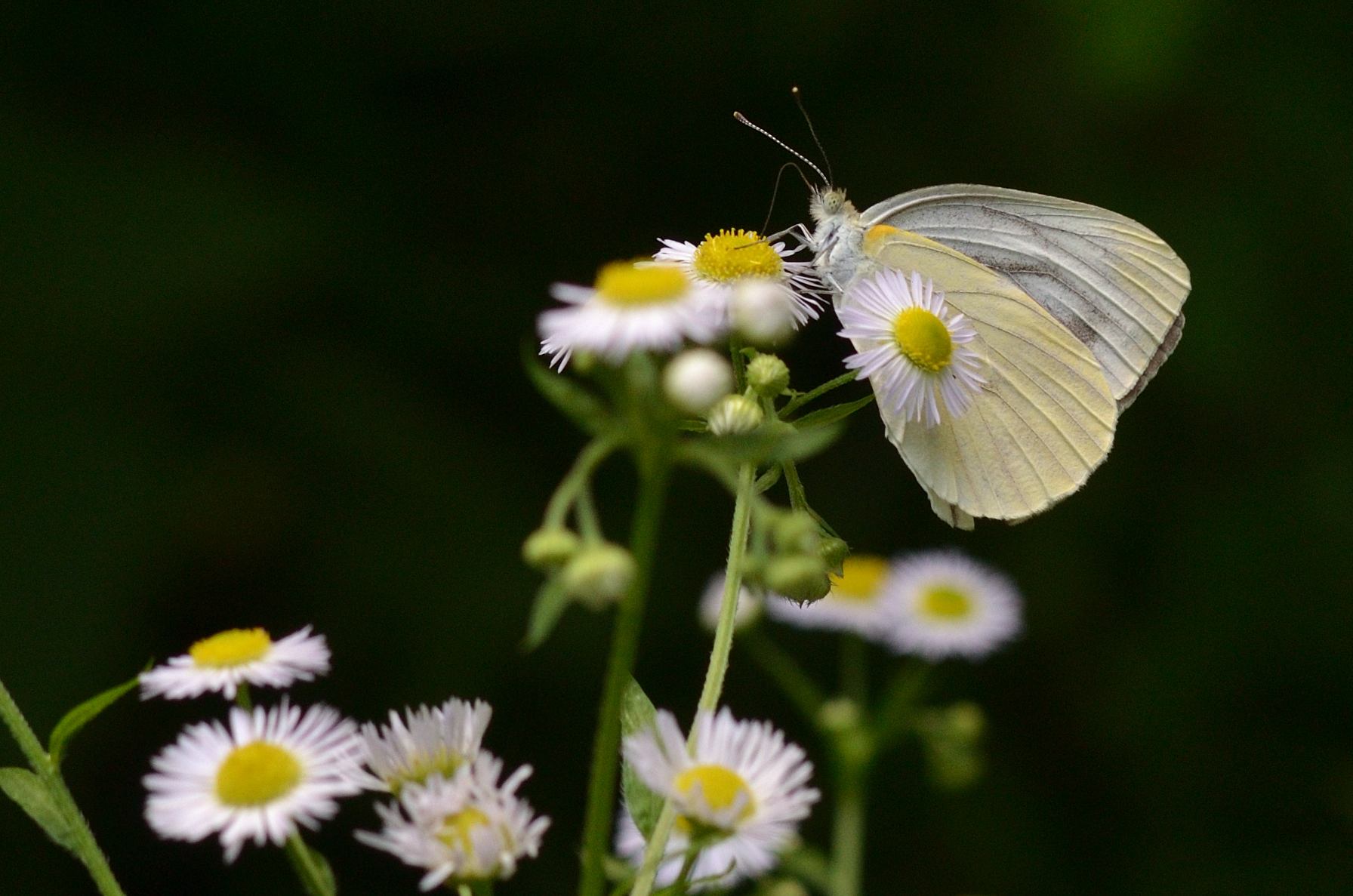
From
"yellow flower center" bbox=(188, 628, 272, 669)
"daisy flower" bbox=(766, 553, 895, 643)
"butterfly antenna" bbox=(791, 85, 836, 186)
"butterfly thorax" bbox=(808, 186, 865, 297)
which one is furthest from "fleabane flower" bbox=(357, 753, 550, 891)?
"daisy flower" bbox=(766, 553, 895, 643)

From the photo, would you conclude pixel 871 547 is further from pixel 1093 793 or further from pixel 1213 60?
pixel 1213 60

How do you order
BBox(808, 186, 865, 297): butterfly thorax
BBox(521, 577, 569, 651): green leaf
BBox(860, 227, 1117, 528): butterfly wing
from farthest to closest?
BBox(860, 227, 1117, 528): butterfly wing, BBox(808, 186, 865, 297): butterfly thorax, BBox(521, 577, 569, 651): green leaf

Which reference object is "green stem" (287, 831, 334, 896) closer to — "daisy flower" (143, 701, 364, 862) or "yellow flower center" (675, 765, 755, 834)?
"daisy flower" (143, 701, 364, 862)

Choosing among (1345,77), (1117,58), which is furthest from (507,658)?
(1345,77)

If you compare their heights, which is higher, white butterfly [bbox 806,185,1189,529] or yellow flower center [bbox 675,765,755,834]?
white butterfly [bbox 806,185,1189,529]

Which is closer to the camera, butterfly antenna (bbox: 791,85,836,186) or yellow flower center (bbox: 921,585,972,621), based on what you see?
butterfly antenna (bbox: 791,85,836,186)

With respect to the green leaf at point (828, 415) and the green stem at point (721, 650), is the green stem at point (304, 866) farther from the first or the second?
the green leaf at point (828, 415)

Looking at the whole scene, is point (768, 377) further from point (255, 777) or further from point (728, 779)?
point (255, 777)
